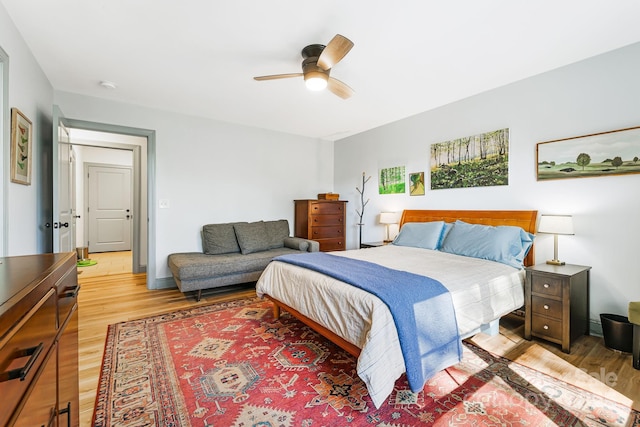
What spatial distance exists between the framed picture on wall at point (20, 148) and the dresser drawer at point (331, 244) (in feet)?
12.2

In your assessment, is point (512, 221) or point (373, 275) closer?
point (373, 275)

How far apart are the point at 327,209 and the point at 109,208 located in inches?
223

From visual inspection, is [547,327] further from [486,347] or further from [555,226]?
[555,226]

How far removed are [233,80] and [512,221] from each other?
3.43 meters

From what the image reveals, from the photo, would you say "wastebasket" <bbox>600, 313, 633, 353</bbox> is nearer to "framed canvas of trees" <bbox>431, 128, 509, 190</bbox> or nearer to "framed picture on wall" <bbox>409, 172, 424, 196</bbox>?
"framed canvas of trees" <bbox>431, 128, 509, 190</bbox>

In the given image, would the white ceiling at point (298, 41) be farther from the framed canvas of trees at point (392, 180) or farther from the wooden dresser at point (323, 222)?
the wooden dresser at point (323, 222)

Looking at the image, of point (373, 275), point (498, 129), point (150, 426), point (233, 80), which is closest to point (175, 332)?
point (150, 426)

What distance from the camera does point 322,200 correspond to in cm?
504

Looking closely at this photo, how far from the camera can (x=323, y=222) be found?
511 centimetres

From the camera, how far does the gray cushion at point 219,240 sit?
417 cm

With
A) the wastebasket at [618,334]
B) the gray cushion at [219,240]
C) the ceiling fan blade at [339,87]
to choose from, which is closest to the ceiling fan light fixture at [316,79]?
the ceiling fan blade at [339,87]

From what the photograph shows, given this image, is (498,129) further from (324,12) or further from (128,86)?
(128,86)

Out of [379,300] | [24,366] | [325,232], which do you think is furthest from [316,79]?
[325,232]

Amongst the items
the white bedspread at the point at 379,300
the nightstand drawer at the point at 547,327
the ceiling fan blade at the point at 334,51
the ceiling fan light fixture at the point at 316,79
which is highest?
the ceiling fan blade at the point at 334,51
